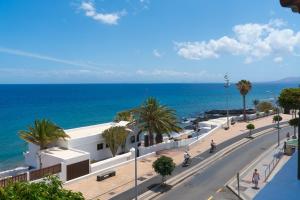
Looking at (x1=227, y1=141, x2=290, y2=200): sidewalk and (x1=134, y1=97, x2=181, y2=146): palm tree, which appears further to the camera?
(x1=134, y1=97, x2=181, y2=146): palm tree

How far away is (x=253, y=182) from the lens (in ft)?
83.2

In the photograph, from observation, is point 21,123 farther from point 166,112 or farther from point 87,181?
point 87,181

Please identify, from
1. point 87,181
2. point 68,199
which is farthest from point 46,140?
point 68,199

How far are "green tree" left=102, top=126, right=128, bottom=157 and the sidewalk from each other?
14.8m

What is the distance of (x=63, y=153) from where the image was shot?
30.0m

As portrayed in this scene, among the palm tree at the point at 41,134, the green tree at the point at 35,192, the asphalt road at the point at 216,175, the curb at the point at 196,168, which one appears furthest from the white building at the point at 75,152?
the green tree at the point at 35,192

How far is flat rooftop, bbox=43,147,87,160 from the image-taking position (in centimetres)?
2867

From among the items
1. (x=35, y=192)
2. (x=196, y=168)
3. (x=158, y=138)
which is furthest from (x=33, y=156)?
(x=35, y=192)

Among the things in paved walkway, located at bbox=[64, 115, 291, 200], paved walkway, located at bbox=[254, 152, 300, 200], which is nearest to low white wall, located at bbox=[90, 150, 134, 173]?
paved walkway, located at bbox=[64, 115, 291, 200]

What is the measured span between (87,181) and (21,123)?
258 feet

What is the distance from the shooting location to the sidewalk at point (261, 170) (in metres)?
23.8

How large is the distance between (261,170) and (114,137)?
16891mm

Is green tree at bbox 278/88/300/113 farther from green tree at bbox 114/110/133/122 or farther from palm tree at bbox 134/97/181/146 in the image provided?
green tree at bbox 114/110/133/122

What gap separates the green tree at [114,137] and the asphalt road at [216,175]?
1141cm
